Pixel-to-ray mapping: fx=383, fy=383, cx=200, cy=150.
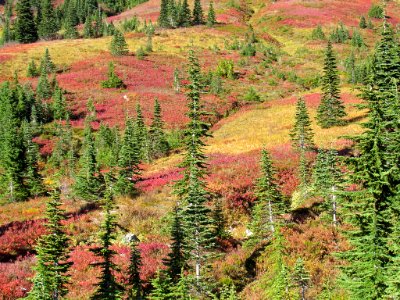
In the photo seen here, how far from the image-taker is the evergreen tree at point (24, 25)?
104m

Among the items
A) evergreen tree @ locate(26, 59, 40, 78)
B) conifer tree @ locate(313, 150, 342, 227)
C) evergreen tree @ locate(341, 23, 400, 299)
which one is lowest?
conifer tree @ locate(313, 150, 342, 227)

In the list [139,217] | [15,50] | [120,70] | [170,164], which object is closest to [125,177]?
[139,217]

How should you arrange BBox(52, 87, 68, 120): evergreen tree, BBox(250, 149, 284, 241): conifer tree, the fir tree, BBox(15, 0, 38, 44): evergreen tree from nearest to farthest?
1. BBox(250, 149, 284, 241): conifer tree
2. BBox(52, 87, 68, 120): evergreen tree
3. the fir tree
4. BBox(15, 0, 38, 44): evergreen tree

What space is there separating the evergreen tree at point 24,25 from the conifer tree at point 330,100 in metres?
92.2

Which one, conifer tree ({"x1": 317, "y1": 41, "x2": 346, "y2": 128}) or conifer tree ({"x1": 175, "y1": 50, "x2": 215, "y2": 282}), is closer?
conifer tree ({"x1": 175, "y1": 50, "x2": 215, "y2": 282})

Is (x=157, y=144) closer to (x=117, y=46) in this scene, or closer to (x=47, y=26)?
(x=117, y=46)

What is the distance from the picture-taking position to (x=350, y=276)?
10188 mm

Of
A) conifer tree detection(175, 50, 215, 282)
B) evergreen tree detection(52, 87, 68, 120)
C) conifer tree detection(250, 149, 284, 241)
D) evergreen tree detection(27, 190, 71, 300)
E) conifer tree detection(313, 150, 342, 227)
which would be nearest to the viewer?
evergreen tree detection(27, 190, 71, 300)

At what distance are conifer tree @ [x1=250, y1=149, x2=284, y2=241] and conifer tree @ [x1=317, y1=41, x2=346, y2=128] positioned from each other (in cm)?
2337

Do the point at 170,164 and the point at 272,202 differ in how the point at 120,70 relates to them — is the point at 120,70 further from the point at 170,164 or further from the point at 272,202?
the point at 272,202

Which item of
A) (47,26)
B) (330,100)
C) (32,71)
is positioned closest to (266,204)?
(330,100)

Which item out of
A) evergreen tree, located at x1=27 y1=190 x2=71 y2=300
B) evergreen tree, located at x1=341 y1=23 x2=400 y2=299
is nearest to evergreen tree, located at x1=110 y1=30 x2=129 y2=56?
evergreen tree, located at x1=27 y1=190 x2=71 y2=300

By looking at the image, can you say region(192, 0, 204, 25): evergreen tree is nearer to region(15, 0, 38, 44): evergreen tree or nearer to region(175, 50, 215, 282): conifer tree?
region(15, 0, 38, 44): evergreen tree

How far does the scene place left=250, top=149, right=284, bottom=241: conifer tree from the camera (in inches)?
718
